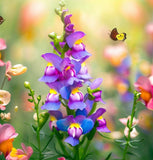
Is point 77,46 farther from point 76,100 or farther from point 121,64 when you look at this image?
point 121,64

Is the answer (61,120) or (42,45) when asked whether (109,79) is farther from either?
(61,120)

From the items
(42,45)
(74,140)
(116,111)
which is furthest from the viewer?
(42,45)

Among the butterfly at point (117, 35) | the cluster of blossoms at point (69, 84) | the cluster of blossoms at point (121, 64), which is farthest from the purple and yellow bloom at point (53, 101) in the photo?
the cluster of blossoms at point (121, 64)

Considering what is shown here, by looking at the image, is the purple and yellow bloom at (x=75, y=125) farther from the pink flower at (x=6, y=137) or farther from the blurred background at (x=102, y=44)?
the blurred background at (x=102, y=44)

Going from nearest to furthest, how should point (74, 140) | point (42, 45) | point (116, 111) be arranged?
point (74, 140)
point (116, 111)
point (42, 45)

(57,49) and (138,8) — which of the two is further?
(138,8)

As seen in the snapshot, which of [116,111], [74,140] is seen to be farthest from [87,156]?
[116,111]

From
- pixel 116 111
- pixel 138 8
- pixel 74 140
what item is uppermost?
pixel 138 8
